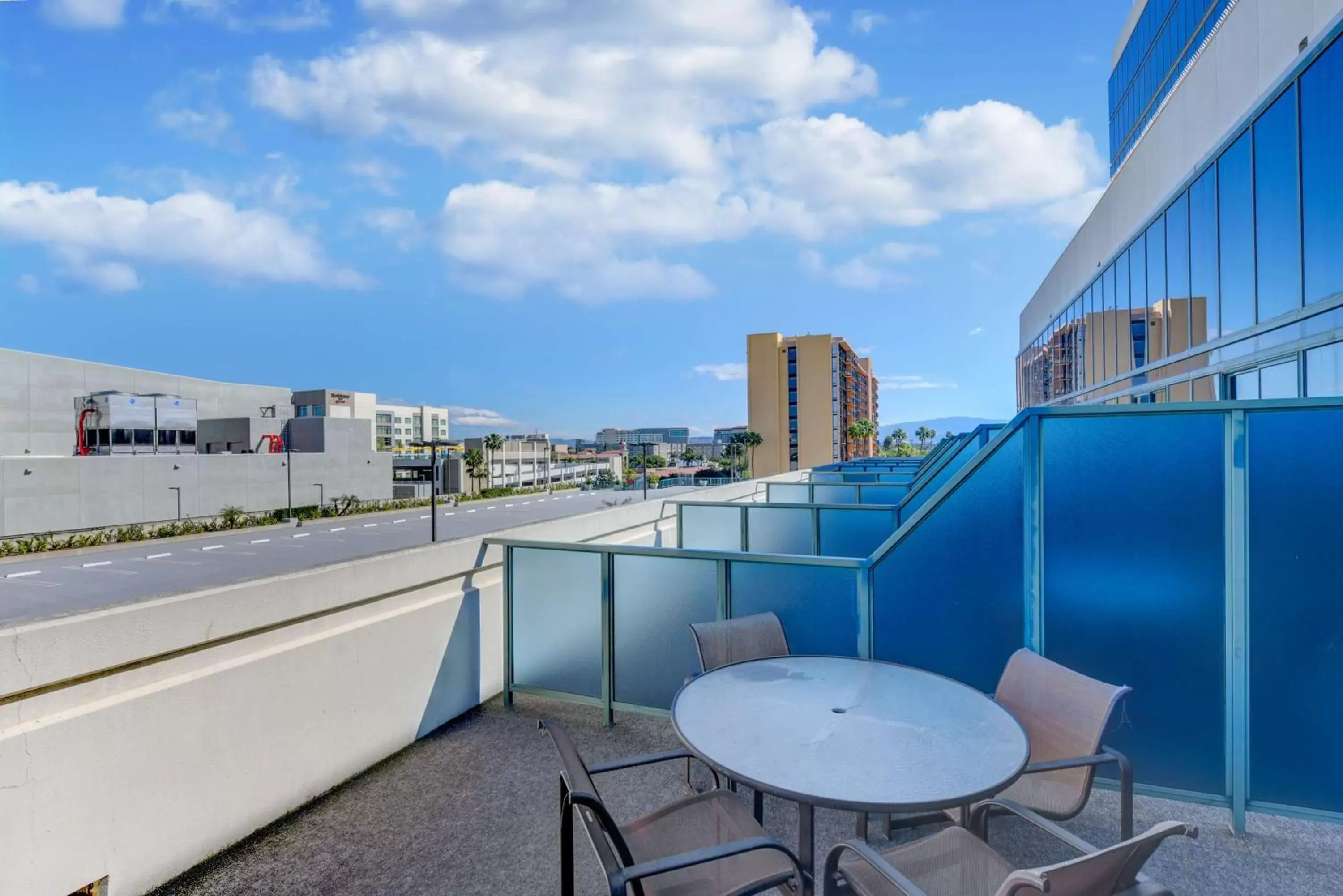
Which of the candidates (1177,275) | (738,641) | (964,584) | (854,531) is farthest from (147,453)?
(1177,275)

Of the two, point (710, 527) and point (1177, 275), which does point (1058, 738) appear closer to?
A: point (710, 527)

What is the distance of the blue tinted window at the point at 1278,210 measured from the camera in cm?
646

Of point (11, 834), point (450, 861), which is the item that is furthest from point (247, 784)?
point (450, 861)

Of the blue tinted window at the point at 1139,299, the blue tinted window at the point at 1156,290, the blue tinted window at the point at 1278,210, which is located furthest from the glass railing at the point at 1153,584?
the blue tinted window at the point at 1139,299

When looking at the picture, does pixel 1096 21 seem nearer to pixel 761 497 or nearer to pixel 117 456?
pixel 761 497

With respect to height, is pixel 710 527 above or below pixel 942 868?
above

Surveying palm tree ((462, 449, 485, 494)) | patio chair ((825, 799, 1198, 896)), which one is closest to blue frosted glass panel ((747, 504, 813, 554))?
patio chair ((825, 799, 1198, 896))

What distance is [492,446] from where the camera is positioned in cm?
7794

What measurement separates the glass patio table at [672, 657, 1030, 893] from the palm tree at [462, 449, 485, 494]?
66.4m

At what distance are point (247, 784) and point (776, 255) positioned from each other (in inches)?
1223

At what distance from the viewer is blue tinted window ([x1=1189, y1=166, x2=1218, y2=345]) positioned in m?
8.54

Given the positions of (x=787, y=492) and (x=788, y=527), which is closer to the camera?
(x=788, y=527)

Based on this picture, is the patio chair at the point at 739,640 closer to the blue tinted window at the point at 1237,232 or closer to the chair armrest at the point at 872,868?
the chair armrest at the point at 872,868

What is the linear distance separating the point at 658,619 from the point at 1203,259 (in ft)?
33.1
